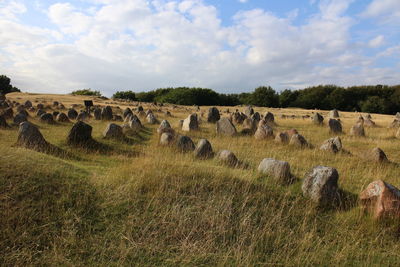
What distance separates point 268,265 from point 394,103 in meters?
55.3

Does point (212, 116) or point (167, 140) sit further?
point (212, 116)

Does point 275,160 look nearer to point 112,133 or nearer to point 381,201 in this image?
point 381,201

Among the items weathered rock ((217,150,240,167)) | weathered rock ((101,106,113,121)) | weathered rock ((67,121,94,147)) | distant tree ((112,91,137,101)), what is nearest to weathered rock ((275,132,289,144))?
weathered rock ((217,150,240,167))

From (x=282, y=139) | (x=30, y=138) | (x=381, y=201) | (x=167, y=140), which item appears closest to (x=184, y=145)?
(x=167, y=140)

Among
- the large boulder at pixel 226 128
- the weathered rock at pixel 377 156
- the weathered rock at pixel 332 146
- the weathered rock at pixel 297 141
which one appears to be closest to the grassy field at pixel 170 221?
the weathered rock at pixel 377 156

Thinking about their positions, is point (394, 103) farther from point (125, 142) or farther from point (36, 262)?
point (36, 262)

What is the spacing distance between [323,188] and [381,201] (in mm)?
984

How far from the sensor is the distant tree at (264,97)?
55.2 metres

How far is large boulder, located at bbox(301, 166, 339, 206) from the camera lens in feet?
18.1

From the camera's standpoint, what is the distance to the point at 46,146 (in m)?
8.65

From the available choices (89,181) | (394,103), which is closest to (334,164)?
(89,181)

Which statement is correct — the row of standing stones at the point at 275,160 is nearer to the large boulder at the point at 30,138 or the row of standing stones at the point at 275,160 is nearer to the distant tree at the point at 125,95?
the large boulder at the point at 30,138

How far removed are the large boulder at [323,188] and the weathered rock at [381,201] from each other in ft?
1.77

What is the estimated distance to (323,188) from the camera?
554cm
